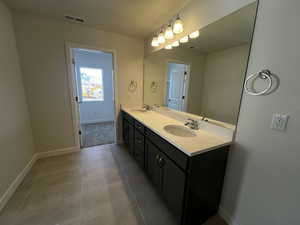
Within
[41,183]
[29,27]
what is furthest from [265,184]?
[29,27]

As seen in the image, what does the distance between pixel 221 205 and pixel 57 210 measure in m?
1.83

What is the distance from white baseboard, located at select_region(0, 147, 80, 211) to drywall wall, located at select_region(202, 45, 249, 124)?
2.60m

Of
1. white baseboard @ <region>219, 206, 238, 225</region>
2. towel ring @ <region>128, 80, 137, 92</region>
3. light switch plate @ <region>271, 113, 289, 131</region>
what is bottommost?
white baseboard @ <region>219, 206, 238, 225</region>

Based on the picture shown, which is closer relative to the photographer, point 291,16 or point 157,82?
point 291,16

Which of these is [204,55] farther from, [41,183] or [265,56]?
[41,183]

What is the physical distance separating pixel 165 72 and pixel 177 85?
1.30ft

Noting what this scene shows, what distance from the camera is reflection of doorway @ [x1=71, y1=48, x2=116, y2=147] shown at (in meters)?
4.30

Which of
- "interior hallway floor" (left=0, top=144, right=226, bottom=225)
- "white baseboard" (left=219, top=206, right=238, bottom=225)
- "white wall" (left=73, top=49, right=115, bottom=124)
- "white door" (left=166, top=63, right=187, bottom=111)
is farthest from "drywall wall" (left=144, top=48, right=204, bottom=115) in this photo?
"white wall" (left=73, top=49, right=115, bottom=124)

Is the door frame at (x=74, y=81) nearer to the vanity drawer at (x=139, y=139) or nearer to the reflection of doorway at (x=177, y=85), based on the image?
the vanity drawer at (x=139, y=139)

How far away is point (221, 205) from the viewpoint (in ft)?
4.55

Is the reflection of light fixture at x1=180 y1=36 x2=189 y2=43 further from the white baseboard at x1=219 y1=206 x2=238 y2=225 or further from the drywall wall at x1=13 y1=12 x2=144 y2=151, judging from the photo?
the white baseboard at x1=219 y1=206 x2=238 y2=225

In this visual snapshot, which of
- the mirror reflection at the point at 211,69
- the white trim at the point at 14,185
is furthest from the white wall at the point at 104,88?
the mirror reflection at the point at 211,69

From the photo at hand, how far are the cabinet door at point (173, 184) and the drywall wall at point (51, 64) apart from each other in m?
2.04

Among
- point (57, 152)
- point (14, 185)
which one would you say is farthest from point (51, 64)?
point (14, 185)
